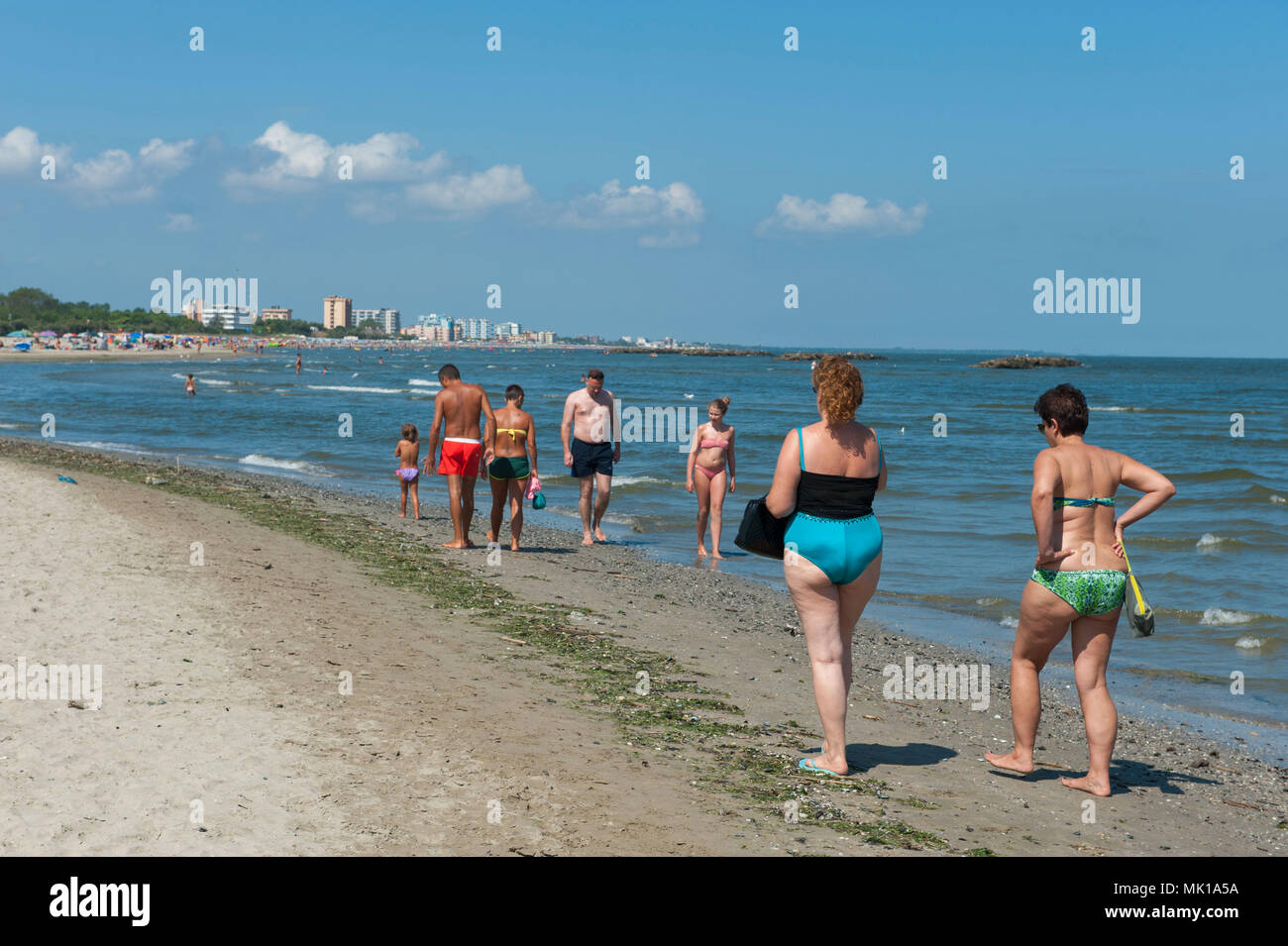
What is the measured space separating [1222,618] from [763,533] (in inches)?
298

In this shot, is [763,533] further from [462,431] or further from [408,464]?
[408,464]

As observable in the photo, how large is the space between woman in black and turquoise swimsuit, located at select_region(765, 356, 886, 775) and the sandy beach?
2.93 feet

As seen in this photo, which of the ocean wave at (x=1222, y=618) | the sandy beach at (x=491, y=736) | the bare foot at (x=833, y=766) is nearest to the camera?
the sandy beach at (x=491, y=736)

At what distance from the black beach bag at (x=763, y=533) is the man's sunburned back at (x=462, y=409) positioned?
272 inches

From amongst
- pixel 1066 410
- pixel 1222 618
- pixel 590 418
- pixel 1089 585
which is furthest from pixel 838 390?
pixel 590 418

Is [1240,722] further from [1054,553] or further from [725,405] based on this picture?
[725,405]

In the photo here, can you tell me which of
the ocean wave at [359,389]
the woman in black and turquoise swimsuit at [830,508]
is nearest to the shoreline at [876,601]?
the woman in black and turquoise swimsuit at [830,508]

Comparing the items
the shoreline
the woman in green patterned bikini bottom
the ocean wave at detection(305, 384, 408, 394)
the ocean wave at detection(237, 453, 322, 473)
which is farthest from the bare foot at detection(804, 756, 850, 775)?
the ocean wave at detection(305, 384, 408, 394)

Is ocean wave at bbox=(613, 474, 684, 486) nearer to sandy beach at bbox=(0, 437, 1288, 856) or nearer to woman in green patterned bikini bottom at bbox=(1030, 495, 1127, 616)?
sandy beach at bbox=(0, 437, 1288, 856)

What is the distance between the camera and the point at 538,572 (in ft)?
36.4

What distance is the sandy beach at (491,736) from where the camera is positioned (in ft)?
14.4

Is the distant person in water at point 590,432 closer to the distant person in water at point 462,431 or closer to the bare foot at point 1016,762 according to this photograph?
the distant person in water at point 462,431
